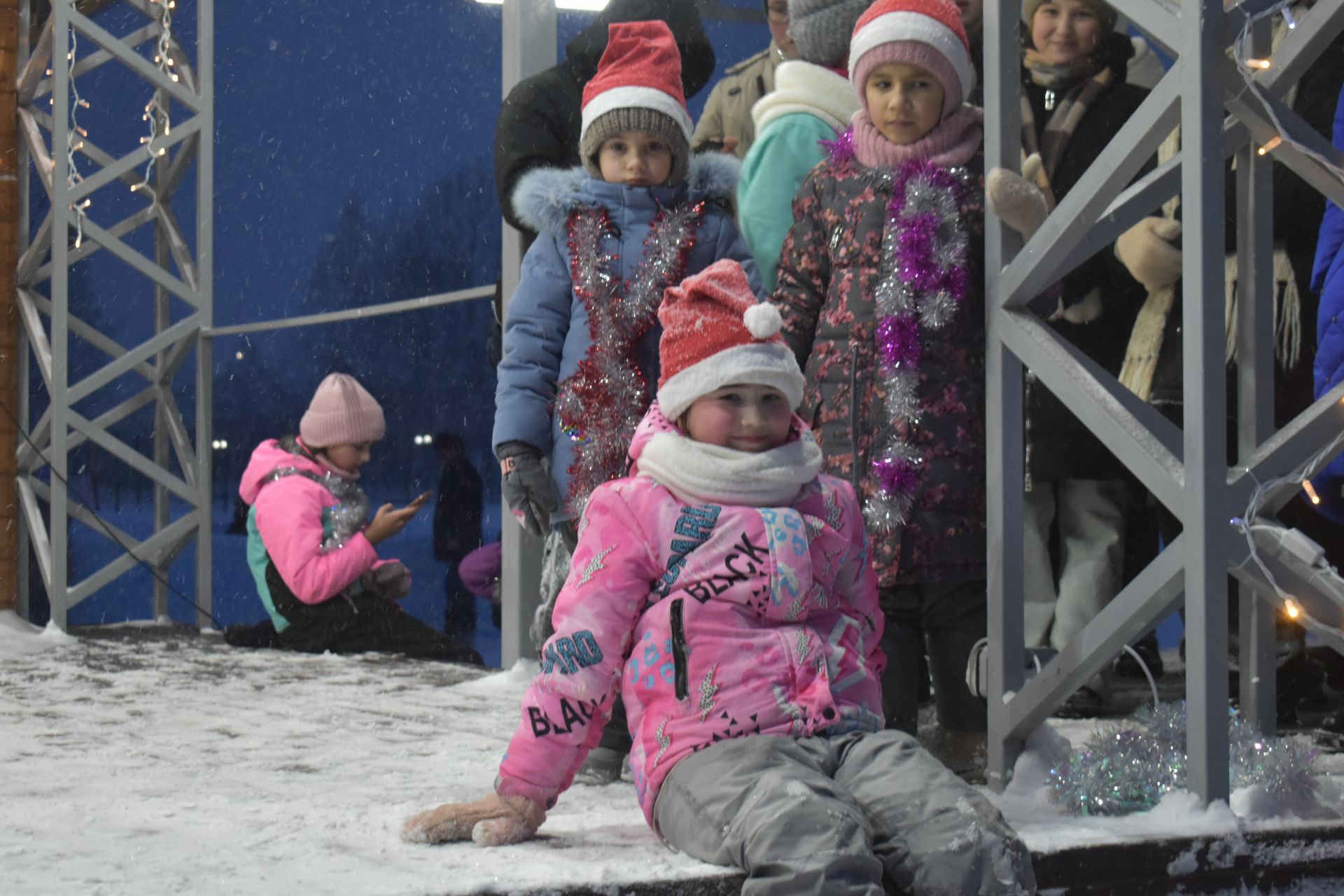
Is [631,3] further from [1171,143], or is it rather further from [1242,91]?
[1242,91]

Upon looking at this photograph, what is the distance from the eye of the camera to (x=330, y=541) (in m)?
5.01

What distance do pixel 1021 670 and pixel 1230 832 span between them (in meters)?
0.54

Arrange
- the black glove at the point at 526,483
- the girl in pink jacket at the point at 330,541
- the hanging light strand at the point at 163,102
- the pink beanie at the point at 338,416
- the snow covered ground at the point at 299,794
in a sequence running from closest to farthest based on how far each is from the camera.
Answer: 1. the snow covered ground at the point at 299,794
2. the black glove at the point at 526,483
3. the girl in pink jacket at the point at 330,541
4. the pink beanie at the point at 338,416
5. the hanging light strand at the point at 163,102

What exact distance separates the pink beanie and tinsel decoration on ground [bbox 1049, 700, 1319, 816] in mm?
3355

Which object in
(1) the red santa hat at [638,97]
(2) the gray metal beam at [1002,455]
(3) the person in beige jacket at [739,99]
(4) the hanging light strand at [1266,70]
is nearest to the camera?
(4) the hanging light strand at [1266,70]

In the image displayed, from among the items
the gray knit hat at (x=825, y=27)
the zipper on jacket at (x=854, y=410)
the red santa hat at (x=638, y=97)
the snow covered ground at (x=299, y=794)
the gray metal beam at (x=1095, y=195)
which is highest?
the gray knit hat at (x=825, y=27)

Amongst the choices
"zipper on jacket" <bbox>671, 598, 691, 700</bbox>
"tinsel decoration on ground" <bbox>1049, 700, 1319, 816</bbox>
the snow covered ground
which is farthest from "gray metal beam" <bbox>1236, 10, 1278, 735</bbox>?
"zipper on jacket" <bbox>671, 598, 691, 700</bbox>

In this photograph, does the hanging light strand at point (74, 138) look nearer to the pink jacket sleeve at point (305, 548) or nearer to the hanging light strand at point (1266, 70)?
the pink jacket sleeve at point (305, 548)

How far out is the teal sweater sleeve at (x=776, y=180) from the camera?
311cm

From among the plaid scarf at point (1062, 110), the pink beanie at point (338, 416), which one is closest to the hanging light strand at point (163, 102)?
the pink beanie at point (338, 416)

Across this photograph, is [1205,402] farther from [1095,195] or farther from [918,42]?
[918,42]

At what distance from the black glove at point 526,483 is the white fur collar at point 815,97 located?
3.05 feet

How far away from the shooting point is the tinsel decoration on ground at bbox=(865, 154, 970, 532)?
267 centimetres

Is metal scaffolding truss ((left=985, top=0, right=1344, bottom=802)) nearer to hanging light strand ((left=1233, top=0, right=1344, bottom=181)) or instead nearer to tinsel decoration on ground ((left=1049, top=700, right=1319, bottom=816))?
hanging light strand ((left=1233, top=0, right=1344, bottom=181))
